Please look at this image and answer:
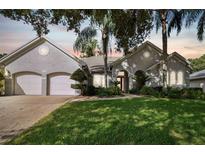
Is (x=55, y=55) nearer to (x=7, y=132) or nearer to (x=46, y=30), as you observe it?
(x=46, y=30)

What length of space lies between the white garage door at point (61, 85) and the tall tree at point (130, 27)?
1.47m

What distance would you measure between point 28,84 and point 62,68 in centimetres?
98

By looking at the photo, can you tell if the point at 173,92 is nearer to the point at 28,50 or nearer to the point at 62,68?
the point at 62,68

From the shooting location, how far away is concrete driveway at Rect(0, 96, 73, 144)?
19.9 feet

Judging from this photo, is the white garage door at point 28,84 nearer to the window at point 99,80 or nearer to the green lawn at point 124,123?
the green lawn at point 124,123

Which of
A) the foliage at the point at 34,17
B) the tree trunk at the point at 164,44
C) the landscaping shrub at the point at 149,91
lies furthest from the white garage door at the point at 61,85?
the tree trunk at the point at 164,44

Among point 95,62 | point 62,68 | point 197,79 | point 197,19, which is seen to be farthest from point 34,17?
point 197,79

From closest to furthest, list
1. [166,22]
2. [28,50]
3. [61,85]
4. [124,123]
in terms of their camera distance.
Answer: [124,123] → [166,22] → [61,85] → [28,50]

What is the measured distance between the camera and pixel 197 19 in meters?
6.89

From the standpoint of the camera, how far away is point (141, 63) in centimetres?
820
